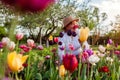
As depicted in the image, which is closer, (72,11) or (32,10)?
(32,10)

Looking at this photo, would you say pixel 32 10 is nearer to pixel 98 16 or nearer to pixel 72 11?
pixel 72 11

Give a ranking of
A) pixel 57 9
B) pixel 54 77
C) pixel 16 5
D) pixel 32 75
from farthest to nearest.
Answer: pixel 57 9, pixel 32 75, pixel 54 77, pixel 16 5

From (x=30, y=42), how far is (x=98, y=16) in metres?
32.5

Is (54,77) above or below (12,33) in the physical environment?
below

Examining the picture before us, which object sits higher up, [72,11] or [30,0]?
[72,11]

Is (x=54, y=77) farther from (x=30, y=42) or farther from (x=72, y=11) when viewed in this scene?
(x=72, y=11)

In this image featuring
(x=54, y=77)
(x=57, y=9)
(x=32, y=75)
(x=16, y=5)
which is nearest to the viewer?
(x=16, y=5)

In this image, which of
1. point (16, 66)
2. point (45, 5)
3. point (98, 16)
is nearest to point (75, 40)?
point (16, 66)

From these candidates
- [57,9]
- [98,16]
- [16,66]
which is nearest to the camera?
[16,66]

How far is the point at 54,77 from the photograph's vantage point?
15.9ft

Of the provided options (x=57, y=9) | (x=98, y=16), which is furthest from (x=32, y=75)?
(x=98, y=16)

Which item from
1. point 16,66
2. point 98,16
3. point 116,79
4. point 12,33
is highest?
point 98,16

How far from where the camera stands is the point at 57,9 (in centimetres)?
3158

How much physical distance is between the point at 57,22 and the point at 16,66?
31.7 meters
